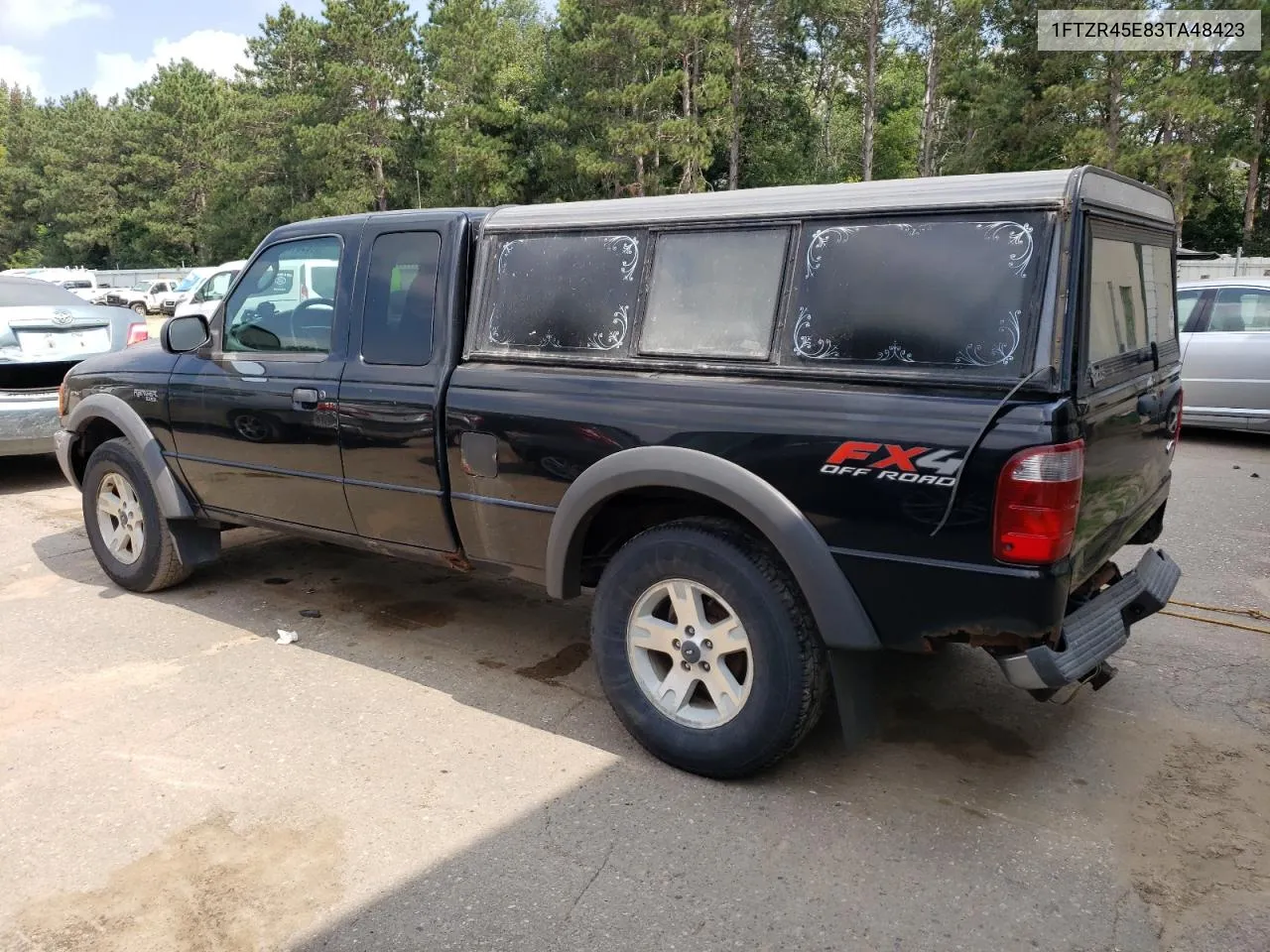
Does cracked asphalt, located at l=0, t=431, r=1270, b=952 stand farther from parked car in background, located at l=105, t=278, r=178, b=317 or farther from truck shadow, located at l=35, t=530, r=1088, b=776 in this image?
parked car in background, located at l=105, t=278, r=178, b=317

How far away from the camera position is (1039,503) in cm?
263

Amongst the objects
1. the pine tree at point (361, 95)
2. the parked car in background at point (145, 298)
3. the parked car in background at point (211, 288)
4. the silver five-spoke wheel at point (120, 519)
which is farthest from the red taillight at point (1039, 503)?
the pine tree at point (361, 95)

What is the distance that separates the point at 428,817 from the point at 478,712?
2.51 ft

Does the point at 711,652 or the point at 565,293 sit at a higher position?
the point at 565,293

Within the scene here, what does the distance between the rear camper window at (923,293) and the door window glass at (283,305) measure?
2.29 metres

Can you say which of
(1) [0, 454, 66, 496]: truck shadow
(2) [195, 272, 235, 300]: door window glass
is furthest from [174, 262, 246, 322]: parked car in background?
(1) [0, 454, 66, 496]: truck shadow

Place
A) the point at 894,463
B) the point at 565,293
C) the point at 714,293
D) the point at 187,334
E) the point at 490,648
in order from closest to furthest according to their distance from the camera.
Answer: the point at 894,463 < the point at 714,293 < the point at 565,293 < the point at 490,648 < the point at 187,334

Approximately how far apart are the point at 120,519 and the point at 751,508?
3.93 m

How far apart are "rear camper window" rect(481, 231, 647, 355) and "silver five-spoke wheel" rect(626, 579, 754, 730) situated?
927 mm

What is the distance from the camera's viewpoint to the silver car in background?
23.9 feet

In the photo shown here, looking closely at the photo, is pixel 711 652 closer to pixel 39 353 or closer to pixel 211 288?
pixel 39 353

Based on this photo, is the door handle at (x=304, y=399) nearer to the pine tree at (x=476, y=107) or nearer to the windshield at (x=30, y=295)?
the windshield at (x=30, y=295)

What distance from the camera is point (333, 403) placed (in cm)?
419

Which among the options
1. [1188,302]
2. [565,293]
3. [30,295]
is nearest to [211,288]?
[30,295]
